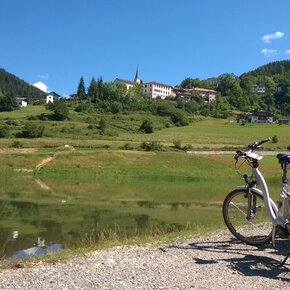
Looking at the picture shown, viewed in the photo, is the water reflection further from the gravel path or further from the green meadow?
the gravel path

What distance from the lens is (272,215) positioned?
9094mm

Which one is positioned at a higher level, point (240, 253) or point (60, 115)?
point (60, 115)

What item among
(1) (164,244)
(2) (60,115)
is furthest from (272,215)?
(2) (60,115)

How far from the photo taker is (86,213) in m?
26.3

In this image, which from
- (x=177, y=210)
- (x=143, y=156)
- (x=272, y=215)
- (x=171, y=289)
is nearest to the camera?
(x=171, y=289)

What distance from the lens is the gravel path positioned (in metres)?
7.21

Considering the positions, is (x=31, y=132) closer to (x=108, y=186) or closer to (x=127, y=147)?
(x=127, y=147)

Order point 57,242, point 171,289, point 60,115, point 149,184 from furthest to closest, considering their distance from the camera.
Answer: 1. point 60,115
2. point 149,184
3. point 57,242
4. point 171,289

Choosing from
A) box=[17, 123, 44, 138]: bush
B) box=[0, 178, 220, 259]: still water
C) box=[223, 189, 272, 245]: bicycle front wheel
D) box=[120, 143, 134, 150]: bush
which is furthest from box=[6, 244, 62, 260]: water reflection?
box=[17, 123, 44, 138]: bush

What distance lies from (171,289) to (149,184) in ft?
138

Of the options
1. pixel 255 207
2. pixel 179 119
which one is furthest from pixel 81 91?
pixel 255 207

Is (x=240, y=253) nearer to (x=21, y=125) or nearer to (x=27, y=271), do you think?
(x=27, y=271)

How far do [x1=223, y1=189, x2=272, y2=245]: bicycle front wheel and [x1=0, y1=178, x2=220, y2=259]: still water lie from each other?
4.01 meters

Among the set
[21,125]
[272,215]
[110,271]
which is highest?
[21,125]
